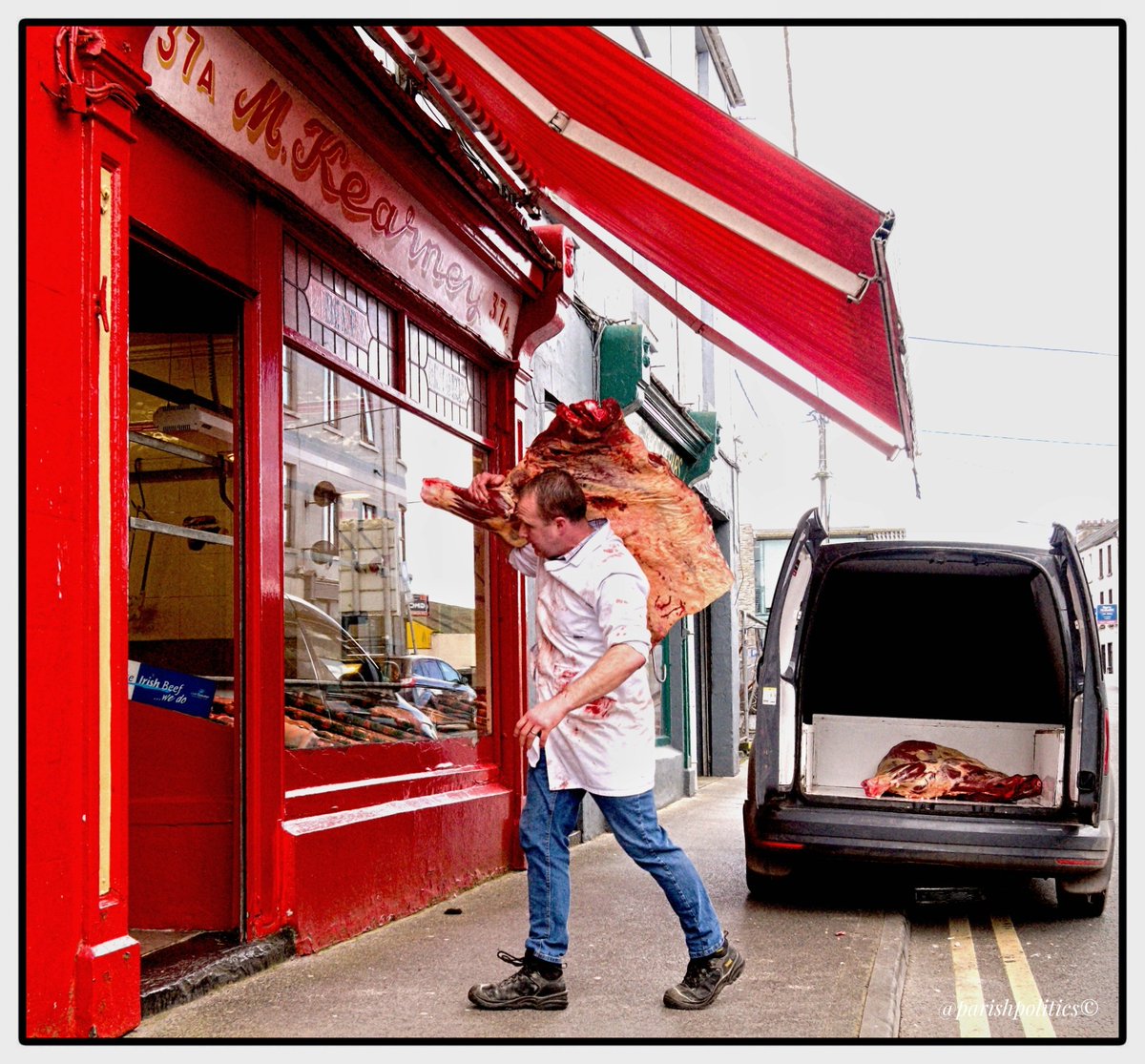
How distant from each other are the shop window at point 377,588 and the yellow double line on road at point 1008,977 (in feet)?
9.73

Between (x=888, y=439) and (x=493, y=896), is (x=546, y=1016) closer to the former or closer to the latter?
(x=493, y=896)

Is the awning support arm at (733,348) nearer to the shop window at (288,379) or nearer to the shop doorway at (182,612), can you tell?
the shop window at (288,379)

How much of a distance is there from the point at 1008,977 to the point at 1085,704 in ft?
5.78

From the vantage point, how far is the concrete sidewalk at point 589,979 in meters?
4.42

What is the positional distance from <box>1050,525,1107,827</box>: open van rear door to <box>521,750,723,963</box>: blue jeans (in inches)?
112

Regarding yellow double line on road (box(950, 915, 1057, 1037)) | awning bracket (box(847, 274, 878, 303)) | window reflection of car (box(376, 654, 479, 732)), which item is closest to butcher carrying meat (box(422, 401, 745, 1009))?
yellow double line on road (box(950, 915, 1057, 1037))

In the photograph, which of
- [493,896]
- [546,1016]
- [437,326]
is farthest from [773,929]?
[437,326]

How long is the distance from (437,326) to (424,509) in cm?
109

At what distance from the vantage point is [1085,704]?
22.5 feet

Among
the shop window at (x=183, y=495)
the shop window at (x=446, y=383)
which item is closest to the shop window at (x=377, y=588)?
the shop window at (x=446, y=383)

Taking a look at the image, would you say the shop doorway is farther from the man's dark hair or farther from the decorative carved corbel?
the man's dark hair

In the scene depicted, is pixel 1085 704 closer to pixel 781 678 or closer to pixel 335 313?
pixel 781 678

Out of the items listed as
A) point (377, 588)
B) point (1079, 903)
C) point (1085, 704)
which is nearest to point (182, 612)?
point (377, 588)

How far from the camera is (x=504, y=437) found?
8.71 m
